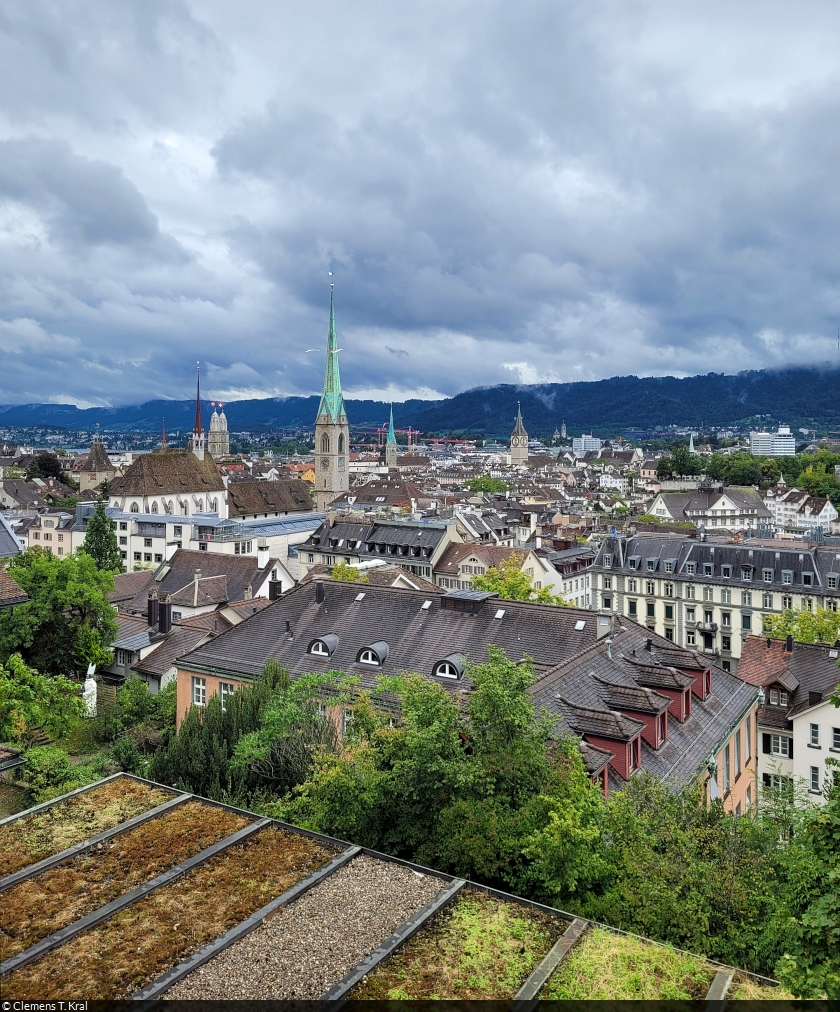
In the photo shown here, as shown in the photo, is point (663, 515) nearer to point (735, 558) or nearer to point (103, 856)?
point (735, 558)

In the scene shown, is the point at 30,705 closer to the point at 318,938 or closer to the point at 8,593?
the point at 8,593

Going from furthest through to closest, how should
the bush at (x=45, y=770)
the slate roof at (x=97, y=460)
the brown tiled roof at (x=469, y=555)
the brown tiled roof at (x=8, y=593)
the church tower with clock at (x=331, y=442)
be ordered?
the slate roof at (x=97, y=460), the church tower with clock at (x=331, y=442), the brown tiled roof at (x=469, y=555), the bush at (x=45, y=770), the brown tiled roof at (x=8, y=593)

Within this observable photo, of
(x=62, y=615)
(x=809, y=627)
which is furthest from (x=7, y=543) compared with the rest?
(x=809, y=627)

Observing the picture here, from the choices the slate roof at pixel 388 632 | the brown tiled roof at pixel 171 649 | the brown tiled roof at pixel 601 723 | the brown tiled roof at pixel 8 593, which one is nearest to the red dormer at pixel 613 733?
the brown tiled roof at pixel 601 723

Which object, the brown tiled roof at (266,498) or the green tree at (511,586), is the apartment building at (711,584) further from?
the brown tiled roof at (266,498)

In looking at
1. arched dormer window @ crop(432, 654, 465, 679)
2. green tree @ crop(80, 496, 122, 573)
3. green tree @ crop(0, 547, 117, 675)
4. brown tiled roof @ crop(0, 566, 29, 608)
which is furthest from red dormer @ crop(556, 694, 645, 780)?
green tree @ crop(80, 496, 122, 573)

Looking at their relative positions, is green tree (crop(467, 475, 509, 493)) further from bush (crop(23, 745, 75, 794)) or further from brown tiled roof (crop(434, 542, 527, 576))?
bush (crop(23, 745, 75, 794))
